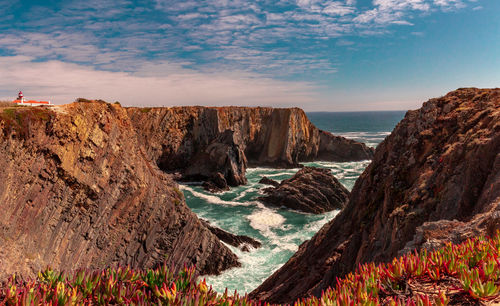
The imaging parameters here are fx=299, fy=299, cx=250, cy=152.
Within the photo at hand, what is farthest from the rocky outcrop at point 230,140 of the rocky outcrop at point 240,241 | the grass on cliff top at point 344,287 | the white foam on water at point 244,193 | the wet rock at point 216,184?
the grass on cliff top at point 344,287

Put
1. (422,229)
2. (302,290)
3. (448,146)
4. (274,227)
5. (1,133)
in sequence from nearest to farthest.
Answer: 1. (422,229)
2. (448,146)
3. (302,290)
4. (1,133)
5. (274,227)

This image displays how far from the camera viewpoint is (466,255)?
5.28 metres

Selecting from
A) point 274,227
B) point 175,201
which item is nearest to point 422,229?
point 175,201

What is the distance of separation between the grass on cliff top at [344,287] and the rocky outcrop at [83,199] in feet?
43.4

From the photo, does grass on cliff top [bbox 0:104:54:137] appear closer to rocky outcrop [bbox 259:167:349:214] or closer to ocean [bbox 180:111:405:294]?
ocean [bbox 180:111:405:294]

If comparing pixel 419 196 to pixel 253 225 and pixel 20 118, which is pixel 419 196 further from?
pixel 253 225

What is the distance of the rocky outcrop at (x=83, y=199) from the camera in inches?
614

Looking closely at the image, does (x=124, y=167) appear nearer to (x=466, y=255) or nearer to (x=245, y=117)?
(x=466, y=255)

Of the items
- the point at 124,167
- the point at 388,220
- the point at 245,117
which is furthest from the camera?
the point at 245,117

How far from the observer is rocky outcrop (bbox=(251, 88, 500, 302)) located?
8898mm

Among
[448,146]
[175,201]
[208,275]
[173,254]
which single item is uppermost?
[448,146]

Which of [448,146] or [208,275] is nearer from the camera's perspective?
[448,146]

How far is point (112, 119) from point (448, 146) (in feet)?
66.4

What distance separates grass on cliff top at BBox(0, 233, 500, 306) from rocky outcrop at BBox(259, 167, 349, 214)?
37.0 meters
